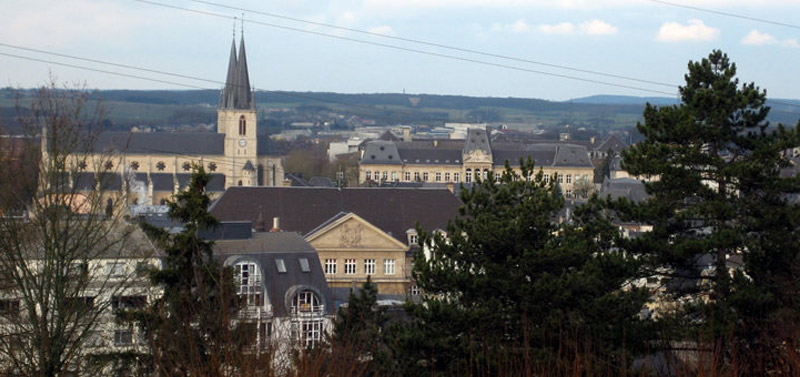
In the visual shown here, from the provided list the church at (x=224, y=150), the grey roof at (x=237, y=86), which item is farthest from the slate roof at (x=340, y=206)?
the grey roof at (x=237, y=86)

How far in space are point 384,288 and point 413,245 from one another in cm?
373

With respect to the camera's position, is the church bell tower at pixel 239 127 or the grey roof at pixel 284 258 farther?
the church bell tower at pixel 239 127

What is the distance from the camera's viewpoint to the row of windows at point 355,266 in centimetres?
4884

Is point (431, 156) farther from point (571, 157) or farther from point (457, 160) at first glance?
point (571, 157)

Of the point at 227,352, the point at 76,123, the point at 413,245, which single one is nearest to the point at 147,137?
the point at 413,245

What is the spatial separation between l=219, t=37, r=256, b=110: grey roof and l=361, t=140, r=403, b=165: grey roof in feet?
44.0

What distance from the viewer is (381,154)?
12431cm

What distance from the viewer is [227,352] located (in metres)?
10.8

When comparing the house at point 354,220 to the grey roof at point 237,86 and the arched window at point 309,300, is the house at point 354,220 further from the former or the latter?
the grey roof at point 237,86

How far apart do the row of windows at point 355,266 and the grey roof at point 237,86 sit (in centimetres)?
6630

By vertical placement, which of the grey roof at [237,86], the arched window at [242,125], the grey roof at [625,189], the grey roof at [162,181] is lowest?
the grey roof at [162,181]

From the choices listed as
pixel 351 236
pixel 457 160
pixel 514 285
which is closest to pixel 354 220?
pixel 351 236

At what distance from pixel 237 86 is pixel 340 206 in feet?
206

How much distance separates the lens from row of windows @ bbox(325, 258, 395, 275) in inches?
1923
